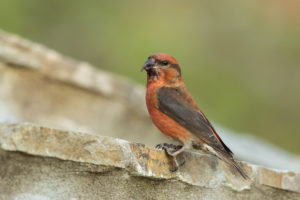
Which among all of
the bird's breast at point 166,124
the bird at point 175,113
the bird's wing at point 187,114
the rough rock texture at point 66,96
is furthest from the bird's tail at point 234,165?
the rough rock texture at point 66,96

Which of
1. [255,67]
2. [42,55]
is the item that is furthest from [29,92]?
[255,67]

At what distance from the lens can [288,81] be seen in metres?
9.41

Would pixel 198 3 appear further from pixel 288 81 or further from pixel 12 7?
pixel 12 7

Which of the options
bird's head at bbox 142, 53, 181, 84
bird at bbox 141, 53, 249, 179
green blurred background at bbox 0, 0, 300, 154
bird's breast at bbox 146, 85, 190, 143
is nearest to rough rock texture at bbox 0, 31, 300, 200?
bird at bbox 141, 53, 249, 179

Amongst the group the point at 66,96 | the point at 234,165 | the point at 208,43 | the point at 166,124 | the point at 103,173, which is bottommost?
the point at 103,173

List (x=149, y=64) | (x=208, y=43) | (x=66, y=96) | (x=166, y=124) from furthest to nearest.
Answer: (x=208, y=43), (x=66, y=96), (x=149, y=64), (x=166, y=124)

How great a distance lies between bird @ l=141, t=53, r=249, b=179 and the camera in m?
3.22

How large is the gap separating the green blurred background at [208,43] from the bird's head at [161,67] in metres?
3.36

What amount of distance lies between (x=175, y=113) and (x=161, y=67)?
0.39m

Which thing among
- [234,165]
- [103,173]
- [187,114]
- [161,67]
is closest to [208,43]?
[161,67]

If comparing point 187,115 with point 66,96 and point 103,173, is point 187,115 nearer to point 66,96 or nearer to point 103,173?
point 103,173

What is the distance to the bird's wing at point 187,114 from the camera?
10.6 feet

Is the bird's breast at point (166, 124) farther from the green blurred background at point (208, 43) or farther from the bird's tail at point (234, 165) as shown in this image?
the green blurred background at point (208, 43)

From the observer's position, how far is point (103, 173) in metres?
2.19
